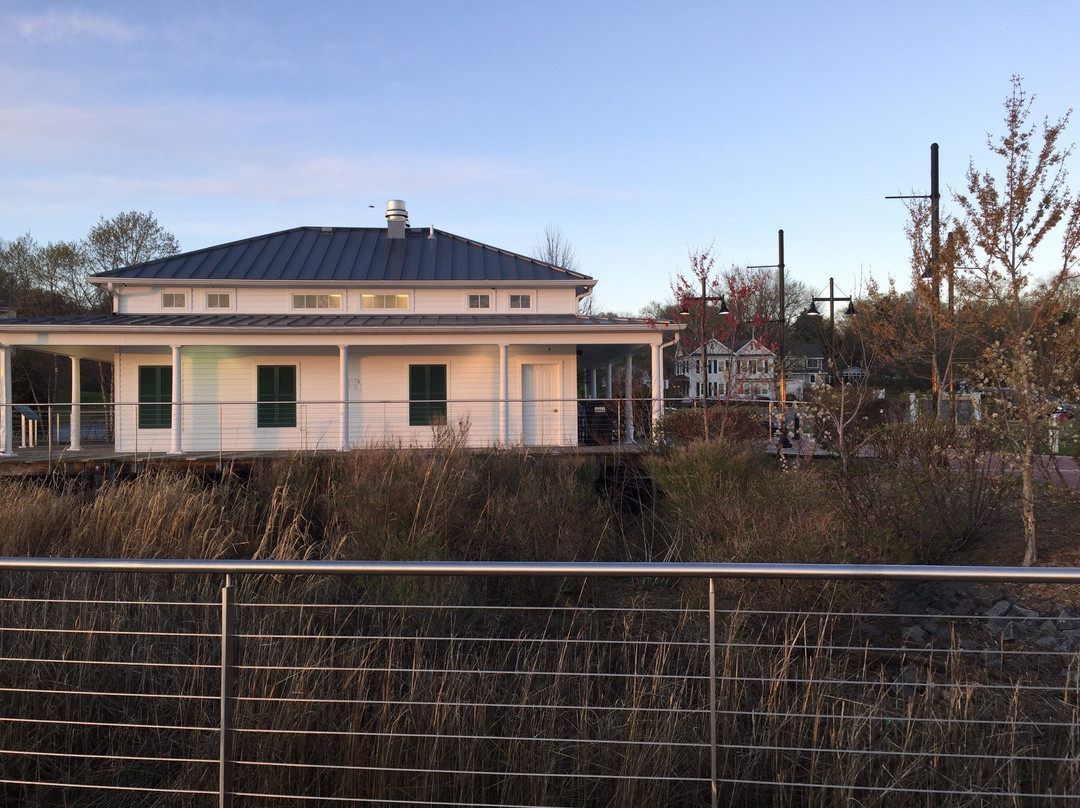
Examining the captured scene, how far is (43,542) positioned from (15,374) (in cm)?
3288

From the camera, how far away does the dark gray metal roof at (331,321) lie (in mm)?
17031

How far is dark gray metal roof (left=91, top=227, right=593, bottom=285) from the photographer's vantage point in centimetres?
2039

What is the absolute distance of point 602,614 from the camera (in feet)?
22.5

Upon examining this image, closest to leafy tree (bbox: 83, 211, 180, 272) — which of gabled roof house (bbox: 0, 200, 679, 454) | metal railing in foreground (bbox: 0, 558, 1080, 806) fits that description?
gabled roof house (bbox: 0, 200, 679, 454)

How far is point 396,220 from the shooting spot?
2328 cm

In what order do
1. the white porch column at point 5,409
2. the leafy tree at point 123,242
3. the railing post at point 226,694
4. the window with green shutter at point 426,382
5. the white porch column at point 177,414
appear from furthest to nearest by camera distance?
the leafy tree at point 123,242 → the window with green shutter at point 426,382 → the white porch column at point 177,414 → the white porch column at point 5,409 → the railing post at point 226,694

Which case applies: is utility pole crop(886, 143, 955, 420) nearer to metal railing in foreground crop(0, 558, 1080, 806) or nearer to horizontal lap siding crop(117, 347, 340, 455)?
metal railing in foreground crop(0, 558, 1080, 806)

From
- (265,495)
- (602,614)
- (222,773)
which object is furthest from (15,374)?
(222,773)

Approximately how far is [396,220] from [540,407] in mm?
8163

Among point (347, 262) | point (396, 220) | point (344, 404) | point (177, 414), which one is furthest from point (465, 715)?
point (396, 220)

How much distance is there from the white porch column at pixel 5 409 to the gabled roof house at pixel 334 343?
0.10 metres

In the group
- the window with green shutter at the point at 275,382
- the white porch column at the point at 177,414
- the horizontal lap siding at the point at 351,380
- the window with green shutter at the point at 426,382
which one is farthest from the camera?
the window with green shutter at the point at 426,382

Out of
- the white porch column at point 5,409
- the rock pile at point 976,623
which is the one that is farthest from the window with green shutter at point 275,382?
the rock pile at point 976,623

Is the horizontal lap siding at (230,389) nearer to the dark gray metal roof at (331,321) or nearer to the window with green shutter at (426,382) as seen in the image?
the dark gray metal roof at (331,321)
